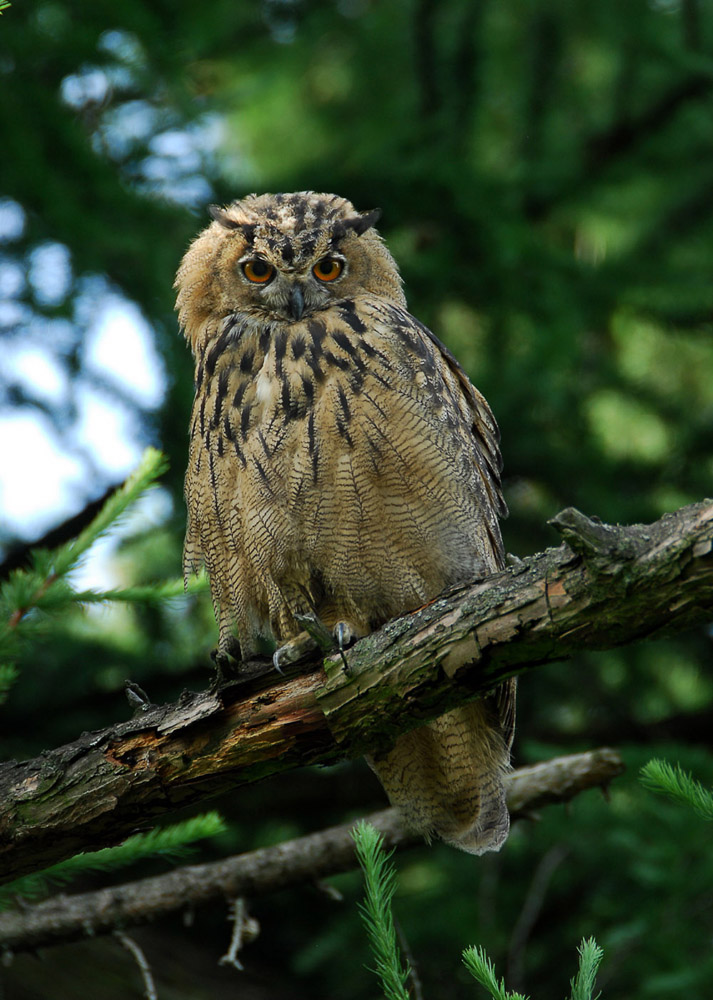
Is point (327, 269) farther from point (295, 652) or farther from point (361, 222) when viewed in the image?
point (295, 652)

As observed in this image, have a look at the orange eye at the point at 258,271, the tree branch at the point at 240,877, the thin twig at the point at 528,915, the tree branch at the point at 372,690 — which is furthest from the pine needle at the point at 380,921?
the orange eye at the point at 258,271

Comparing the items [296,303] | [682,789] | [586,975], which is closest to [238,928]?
[586,975]

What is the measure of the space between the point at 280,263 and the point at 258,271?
4.4 inches

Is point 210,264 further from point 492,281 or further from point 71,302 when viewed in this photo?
point 492,281

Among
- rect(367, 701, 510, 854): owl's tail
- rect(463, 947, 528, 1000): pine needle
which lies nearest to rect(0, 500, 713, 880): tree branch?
rect(463, 947, 528, 1000): pine needle

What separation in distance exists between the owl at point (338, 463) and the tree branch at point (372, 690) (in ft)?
1.15

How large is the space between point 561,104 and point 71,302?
7.95ft

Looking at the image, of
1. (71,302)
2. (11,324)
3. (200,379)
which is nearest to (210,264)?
(200,379)

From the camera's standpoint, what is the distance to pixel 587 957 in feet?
5.99

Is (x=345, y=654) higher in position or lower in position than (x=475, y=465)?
lower

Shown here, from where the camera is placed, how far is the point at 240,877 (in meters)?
2.92

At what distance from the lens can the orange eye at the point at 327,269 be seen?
3139mm

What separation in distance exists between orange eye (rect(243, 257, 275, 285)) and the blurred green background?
499 millimetres

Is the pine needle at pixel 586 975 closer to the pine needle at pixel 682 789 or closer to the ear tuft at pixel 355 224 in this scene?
the pine needle at pixel 682 789
